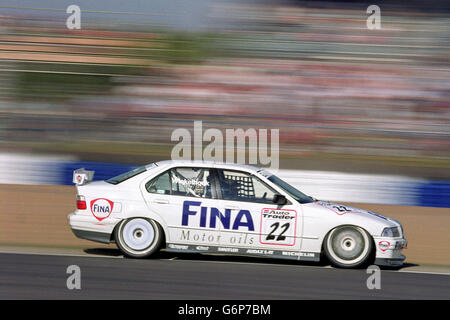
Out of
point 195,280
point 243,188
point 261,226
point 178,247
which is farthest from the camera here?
point 243,188

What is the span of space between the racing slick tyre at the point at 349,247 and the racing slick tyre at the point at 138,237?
82.8 inches

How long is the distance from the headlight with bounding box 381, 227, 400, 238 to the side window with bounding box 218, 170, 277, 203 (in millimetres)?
1432

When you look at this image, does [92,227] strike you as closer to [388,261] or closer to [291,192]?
[291,192]

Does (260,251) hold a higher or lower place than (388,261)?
higher

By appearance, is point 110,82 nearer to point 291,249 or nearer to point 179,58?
point 179,58

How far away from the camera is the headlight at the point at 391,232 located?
26.8ft

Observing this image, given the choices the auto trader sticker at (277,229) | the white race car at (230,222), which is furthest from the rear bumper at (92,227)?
the auto trader sticker at (277,229)

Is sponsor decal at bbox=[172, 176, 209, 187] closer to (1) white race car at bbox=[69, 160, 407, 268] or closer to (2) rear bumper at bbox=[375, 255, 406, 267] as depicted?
(1) white race car at bbox=[69, 160, 407, 268]

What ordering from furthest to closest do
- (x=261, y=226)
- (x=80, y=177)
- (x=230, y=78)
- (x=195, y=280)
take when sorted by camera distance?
(x=230, y=78), (x=80, y=177), (x=261, y=226), (x=195, y=280)

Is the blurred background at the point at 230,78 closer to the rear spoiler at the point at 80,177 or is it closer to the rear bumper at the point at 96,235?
the rear spoiler at the point at 80,177

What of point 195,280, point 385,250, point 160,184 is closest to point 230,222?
point 160,184

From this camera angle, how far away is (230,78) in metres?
14.0

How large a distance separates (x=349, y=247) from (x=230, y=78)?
659 centimetres

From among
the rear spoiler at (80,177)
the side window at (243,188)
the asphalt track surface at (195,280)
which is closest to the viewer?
the asphalt track surface at (195,280)
